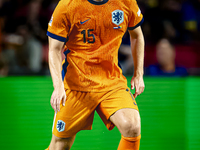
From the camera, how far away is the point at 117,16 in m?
2.47

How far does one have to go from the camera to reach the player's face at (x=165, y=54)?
4340 millimetres

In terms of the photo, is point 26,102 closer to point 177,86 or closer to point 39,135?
point 39,135

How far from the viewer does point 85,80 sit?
8.43 ft

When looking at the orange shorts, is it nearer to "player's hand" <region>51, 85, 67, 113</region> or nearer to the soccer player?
the soccer player

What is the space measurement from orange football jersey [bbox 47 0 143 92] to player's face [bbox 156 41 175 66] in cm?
179

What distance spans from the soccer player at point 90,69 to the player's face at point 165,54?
5.69 feet

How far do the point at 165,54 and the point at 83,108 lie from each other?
2133 millimetres

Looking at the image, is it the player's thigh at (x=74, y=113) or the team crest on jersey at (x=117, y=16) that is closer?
the team crest on jersey at (x=117, y=16)

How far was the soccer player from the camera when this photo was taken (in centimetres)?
242

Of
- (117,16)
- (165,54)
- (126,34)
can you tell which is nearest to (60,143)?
(117,16)

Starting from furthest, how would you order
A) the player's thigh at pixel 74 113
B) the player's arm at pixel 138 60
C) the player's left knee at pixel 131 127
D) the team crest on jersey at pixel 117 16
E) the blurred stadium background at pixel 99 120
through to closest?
the blurred stadium background at pixel 99 120 → the player's arm at pixel 138 60 → the player's thigh at pixel 74 113 → the team crest on jersey at pixel 117 16 → the player's left knee at pixel 131 127

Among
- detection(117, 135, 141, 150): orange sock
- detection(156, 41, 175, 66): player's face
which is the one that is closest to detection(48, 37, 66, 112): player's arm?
detection(117, 135, 141, 150): orange sock

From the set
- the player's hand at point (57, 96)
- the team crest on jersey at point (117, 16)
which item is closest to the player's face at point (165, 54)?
the team crest on jersey at point (117, 16)

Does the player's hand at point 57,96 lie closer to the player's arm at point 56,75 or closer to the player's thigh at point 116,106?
the player's arm at point 56,75
